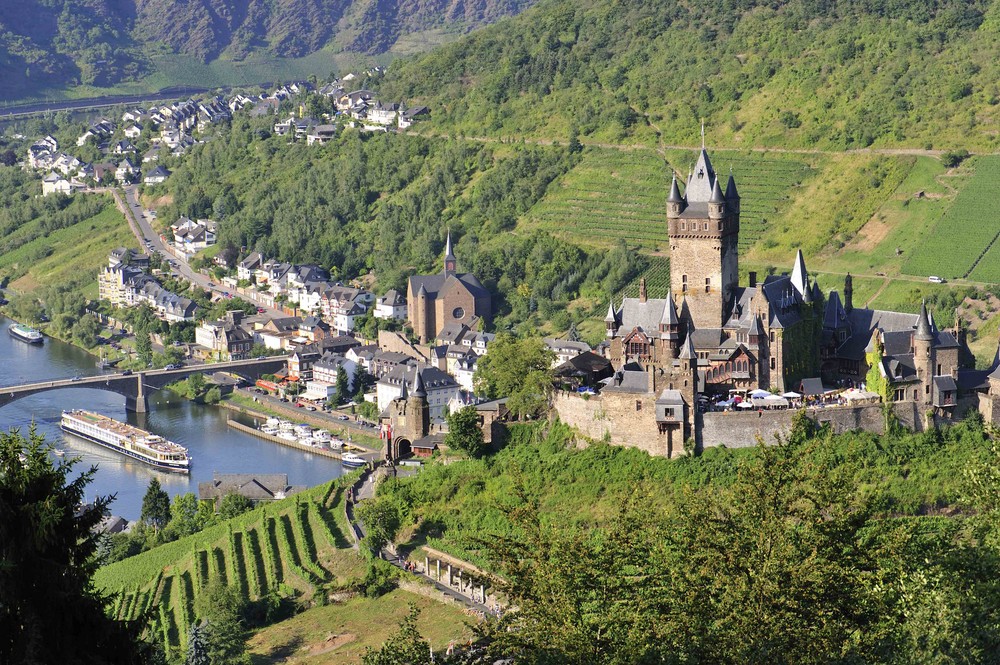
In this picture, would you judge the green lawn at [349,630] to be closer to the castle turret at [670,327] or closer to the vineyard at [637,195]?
the castle turret at [670,327]

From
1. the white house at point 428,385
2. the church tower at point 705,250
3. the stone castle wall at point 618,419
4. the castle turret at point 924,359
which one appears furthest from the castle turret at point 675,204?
the white house at point 428,385

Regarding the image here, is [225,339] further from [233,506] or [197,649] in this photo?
[197,649]

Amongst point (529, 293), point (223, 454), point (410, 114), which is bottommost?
point (223, 454)

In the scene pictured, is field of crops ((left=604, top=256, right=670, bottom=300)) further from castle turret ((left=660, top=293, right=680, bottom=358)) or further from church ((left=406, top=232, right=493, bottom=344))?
castle turret ((left=660, top=293, right=680, bottom=358))

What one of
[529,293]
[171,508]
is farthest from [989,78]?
[171,508]

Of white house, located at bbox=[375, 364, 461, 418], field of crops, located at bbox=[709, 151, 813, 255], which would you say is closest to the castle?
white house, located at bbox=[375, 364, 461, 418]

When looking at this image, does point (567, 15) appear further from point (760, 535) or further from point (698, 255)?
point (760, 535)
